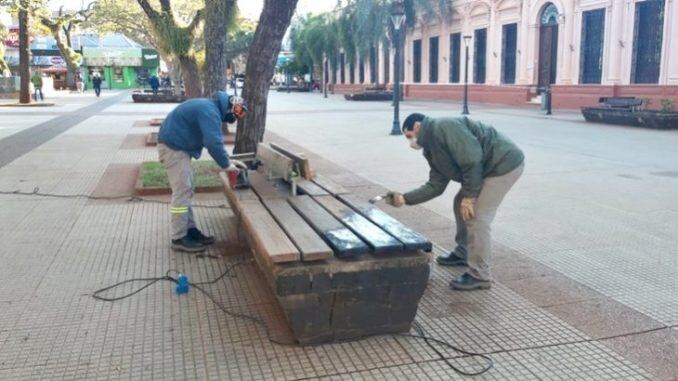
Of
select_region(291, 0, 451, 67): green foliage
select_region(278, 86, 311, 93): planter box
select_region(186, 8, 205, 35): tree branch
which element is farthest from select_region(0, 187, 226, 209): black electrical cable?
select_region(278, 86, 311, 93): planter box

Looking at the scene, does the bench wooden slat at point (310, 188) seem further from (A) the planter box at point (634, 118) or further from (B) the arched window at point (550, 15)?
(B) the arched window at point (550, 15)

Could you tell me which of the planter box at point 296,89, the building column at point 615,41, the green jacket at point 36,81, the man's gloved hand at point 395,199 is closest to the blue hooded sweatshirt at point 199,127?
the man's gloved hand at point 395,199

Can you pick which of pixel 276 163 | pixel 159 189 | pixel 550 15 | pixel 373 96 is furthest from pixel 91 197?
pixel 373 96

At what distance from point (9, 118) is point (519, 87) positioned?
21982mm

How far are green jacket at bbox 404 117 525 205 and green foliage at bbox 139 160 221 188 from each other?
4.06m

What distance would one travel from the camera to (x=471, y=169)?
4355mm

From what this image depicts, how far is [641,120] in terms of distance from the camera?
59.9 feet

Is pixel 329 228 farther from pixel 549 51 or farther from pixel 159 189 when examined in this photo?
pixel 549 51

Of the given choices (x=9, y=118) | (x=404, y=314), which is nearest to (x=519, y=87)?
(x=9, y=118)

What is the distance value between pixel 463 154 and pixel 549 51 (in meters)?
28.2

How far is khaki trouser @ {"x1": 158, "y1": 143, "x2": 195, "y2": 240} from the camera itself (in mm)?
5594

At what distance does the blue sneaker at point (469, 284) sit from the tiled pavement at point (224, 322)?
55mm

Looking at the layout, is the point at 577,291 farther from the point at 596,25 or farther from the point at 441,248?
the point at 596,25

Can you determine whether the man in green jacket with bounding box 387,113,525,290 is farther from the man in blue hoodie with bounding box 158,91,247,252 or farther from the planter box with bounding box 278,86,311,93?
the planter box with bounding box 278,86,311,93
